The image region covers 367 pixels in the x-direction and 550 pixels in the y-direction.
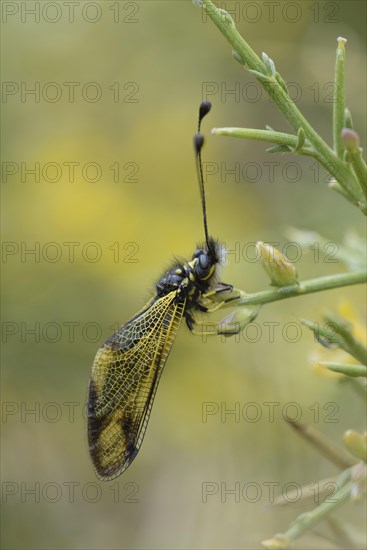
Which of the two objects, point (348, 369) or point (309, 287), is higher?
point (309, 287)

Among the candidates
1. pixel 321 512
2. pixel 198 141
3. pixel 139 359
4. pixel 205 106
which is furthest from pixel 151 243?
pixel 321 512

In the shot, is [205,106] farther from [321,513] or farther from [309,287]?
[321,513]

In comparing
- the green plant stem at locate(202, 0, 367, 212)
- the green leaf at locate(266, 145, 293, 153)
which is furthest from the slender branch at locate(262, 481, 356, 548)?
the green leaf at locate(266, 145, 293, 153)

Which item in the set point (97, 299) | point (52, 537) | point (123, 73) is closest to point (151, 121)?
point (123, 73)

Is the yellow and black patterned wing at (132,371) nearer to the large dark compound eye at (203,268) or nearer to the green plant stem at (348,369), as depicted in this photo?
the large dark compound eye at (203,268)

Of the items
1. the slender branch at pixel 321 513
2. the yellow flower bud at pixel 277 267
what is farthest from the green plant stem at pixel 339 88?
the slender branch at pixel 321 513

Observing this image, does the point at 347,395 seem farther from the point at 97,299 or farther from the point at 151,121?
the point at 151,121

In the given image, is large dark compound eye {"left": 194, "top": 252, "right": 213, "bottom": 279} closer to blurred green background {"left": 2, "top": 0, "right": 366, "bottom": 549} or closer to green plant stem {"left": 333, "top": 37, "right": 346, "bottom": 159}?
blurred green background {"left": 2, "top": 0, "right": 366, "bottom": 549}
